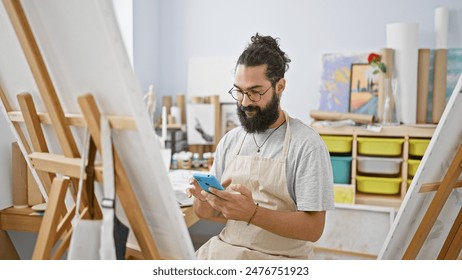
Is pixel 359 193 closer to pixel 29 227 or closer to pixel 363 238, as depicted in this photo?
pixel 363 238

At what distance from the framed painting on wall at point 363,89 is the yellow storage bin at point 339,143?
257mm

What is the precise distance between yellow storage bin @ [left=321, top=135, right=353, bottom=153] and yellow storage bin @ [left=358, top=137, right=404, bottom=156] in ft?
0.20

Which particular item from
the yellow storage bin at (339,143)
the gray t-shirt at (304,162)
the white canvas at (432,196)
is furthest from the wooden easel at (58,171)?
the yellow storage bin at (339,143)

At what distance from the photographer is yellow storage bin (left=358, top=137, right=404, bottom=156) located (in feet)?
7.38

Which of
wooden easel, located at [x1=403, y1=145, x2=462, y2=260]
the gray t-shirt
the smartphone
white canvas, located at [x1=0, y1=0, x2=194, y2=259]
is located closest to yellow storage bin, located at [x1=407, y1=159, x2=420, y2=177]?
wooden easel, located at [x1=403, y1=145, x2=462, y2=260]

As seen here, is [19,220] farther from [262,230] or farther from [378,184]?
[378,184]

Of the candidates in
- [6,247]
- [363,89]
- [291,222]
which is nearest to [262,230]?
[291,222]

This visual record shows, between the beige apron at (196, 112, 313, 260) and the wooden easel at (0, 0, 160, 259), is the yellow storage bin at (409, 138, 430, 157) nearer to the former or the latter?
the beige apron at (196, 112, 313, 260)

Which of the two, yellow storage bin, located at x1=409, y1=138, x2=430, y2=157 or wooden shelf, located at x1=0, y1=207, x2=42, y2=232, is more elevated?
yellow storage bin, located at x1=409, y1=138, x2=430, y2=157

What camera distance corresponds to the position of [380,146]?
228cm

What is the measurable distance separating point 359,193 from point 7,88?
1.92m

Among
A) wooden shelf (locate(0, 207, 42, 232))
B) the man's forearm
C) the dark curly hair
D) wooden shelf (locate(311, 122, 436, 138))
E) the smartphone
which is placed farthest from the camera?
wooden shelf (locate(311, 122, 436, 138))

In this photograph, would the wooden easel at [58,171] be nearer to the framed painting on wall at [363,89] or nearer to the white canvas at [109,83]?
the white canvas at [109,83]
